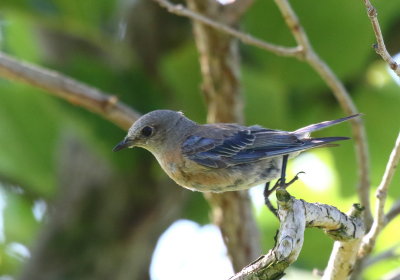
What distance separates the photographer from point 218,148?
4.37 m

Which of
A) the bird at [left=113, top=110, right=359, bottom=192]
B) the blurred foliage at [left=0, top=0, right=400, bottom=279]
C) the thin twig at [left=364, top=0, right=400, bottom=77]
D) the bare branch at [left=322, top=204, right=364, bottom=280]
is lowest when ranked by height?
the bare branch at [left=322, top=204, right=364, bottom=280]

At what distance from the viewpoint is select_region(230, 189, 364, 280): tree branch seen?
9.53 ft

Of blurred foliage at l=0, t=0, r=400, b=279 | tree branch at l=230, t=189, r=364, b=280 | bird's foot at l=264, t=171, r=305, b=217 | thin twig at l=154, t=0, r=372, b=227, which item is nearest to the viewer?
tree branch at l=230, t=189, r=364, b=280

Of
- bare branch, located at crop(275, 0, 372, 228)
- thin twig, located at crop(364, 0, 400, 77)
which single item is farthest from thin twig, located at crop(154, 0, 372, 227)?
thin twig, located at crop(364, 0, 400, 77)

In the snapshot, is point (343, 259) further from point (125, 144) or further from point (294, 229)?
point (125, 144)

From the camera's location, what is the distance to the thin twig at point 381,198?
3418 mm

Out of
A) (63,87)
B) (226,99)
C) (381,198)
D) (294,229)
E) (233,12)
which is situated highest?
(233,12)

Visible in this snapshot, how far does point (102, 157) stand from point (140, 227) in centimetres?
67

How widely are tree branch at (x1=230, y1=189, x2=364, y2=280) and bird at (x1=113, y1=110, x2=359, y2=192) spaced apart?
67 centimetres

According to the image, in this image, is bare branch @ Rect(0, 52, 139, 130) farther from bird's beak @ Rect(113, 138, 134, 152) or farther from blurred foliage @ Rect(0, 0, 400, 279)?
blurred foliage @ Rect(0, 0, 400, 279)

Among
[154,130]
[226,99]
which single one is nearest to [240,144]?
[154,130]

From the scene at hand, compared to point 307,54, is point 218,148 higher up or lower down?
lower down

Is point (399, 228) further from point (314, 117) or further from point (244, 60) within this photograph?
point (244, 60)

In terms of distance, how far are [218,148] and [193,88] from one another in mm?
1822
